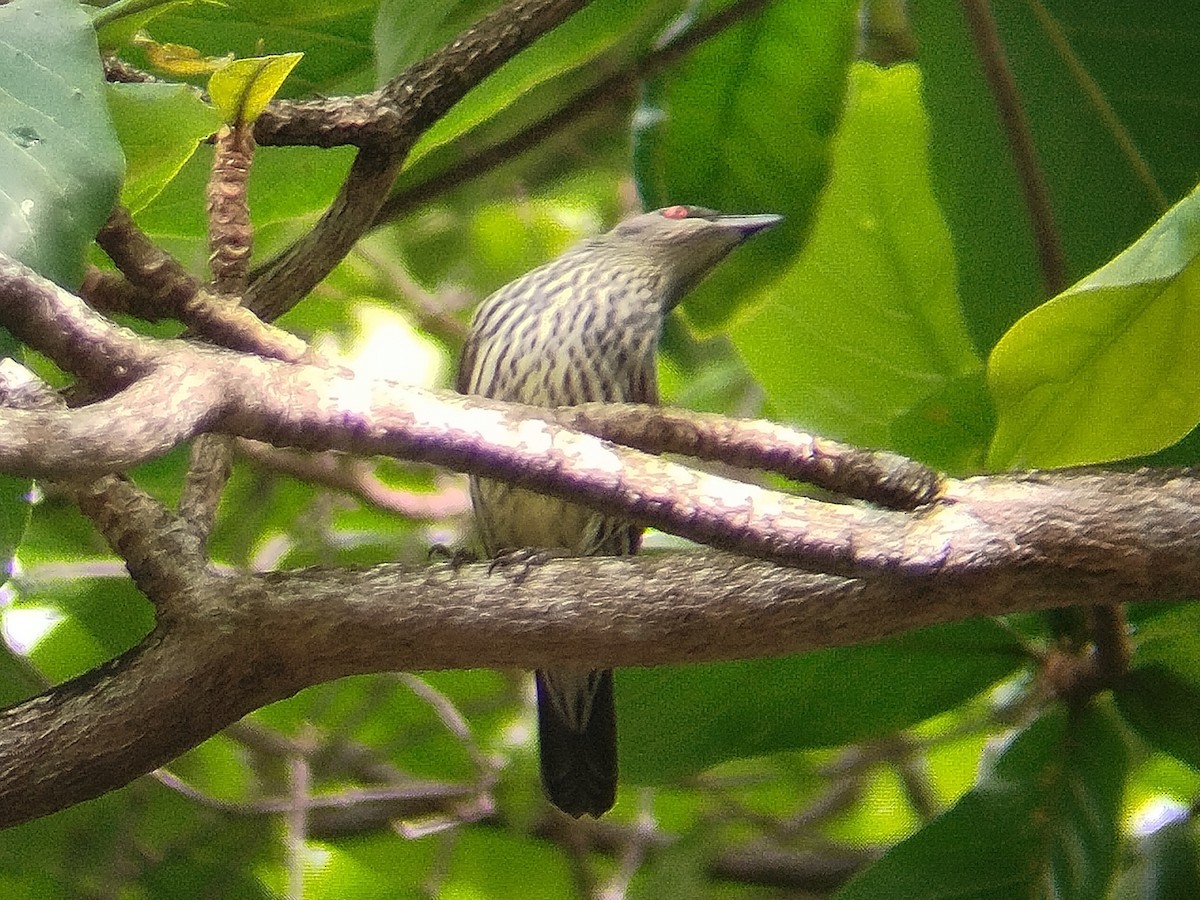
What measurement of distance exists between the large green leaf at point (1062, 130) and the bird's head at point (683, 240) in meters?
0.20

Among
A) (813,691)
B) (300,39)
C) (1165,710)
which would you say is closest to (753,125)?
(300,39)

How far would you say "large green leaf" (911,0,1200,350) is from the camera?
1303mm

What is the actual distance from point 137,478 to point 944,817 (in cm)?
93

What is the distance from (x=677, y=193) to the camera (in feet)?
5.07

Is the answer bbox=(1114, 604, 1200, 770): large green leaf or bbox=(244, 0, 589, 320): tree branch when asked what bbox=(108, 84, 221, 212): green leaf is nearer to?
bbox=(244, 0, 589, 320): tree branch

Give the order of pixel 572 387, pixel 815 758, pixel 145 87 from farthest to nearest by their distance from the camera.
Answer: pixel 815 758, pixel 572 387, pixel 145 87

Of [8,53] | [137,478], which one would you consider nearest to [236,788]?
[137,478]

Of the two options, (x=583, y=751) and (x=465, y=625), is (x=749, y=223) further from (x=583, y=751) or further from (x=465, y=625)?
(x=465, y=625)

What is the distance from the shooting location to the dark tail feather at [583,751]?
4.60ft

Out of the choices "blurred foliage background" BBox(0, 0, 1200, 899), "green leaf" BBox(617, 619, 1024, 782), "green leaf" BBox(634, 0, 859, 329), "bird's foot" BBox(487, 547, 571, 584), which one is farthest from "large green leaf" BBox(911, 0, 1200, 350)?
"bird's foot" BBox(487, 547, 571, 584)

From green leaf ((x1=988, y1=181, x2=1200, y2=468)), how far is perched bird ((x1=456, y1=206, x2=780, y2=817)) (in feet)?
1.78

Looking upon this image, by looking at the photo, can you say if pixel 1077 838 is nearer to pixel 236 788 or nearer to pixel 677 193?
pixel 677 193

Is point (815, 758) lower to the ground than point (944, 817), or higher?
higher

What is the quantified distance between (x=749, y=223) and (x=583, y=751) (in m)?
0.56
